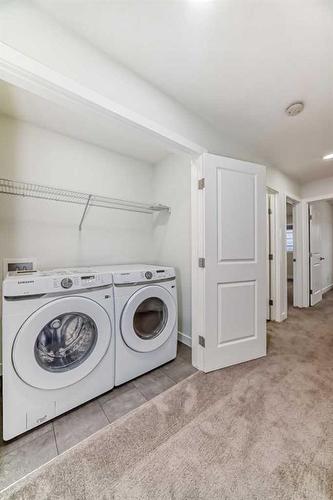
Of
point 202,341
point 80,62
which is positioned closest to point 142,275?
point 202,341

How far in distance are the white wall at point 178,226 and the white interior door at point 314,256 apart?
279 centimetres

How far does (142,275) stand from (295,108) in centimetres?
193

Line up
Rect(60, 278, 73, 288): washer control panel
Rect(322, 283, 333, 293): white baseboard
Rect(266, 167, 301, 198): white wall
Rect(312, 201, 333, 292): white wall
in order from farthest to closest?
1. Rect(322, 283, 333, 293): white baseboard
2. Rect(312, 201, 333, 292): white wall
3. Rect(266, 167, 301, 198): white wall
4. Rect(60, 278, 73, 288): washer control panel

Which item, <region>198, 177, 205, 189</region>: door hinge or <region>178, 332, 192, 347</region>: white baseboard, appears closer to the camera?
<region>198, 177, 205, 189</region>: door hinge

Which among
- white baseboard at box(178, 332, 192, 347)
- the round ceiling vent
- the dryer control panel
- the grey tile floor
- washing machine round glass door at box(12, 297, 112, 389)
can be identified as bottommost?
the grey tile floor

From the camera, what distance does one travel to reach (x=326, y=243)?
507cm

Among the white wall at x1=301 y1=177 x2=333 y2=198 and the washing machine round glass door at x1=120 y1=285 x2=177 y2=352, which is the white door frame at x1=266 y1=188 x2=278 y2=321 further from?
the washing machine round glass door at x1=120 y1=285 x2=177 y2=352

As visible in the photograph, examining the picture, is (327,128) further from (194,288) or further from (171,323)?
(171,323)

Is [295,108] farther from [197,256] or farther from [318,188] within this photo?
[318,188]

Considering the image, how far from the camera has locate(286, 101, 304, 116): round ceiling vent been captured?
5.66 ft

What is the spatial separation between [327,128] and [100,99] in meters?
2.21

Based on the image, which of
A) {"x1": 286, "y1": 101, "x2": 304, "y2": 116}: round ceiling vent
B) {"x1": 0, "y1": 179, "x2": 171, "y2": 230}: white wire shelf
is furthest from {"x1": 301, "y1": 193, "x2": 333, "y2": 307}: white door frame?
{"x1": 0, "y1": 179, "x2": 171, "y2": 230}: white wire shelf

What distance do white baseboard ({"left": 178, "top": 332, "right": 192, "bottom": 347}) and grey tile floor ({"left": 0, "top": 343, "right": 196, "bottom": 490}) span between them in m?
0.47

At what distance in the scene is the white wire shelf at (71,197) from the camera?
180cm
